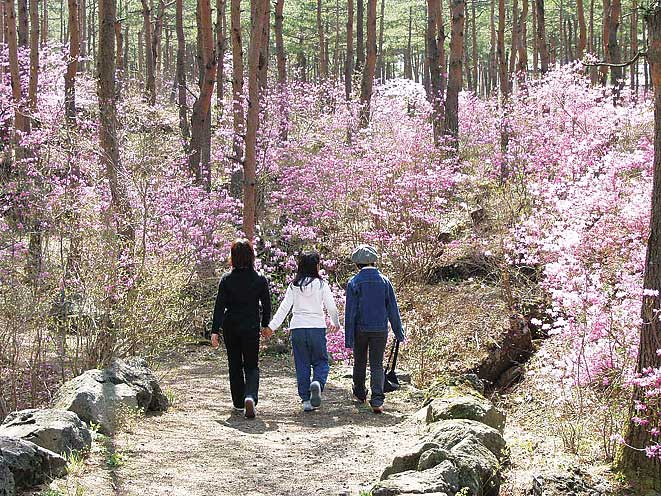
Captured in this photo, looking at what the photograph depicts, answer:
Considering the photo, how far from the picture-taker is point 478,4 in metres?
36.7

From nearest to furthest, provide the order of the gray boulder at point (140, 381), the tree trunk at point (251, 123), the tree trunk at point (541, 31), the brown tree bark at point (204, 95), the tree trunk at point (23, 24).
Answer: the gray boulder at point (140, 381) → the tree trunk at point (251, 123) → the brown tree bark at point (204, 95) → the tree trunk at point (23, 24) → the tree trunk at point (541, 31)

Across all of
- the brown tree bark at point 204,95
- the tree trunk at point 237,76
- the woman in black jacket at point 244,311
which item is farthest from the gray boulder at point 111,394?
the brown tree bark at point 204,95

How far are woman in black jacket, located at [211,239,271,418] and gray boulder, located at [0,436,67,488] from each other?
2.33 m

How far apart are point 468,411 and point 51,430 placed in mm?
2970

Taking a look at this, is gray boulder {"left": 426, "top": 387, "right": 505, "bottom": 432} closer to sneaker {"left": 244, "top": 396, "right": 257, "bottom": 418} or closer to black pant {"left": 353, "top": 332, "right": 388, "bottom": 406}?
black pant {"left": 353, "top": 332, "right": 388, "bottom": 406}

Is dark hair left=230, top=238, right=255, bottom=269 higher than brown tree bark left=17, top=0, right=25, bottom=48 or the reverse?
the reverse

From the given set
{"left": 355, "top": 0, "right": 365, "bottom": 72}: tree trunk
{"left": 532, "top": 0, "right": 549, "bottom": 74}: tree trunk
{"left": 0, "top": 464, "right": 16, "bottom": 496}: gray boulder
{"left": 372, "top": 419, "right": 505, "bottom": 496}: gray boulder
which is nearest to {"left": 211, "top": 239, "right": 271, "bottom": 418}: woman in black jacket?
{"left": 372, "top": 419, "right": 505, "bottom": 496}: gray boulder

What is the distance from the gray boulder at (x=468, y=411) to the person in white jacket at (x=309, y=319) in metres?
1.41

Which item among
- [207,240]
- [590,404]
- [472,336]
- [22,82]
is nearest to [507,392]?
[472,336]

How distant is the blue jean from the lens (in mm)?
7176

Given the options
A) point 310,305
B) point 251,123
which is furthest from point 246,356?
point 251,123

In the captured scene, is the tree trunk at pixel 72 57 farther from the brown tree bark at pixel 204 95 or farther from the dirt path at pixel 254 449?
the dirt path at pixel 254 449

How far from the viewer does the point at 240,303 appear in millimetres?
6879

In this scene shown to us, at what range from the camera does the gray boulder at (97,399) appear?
587 cm
